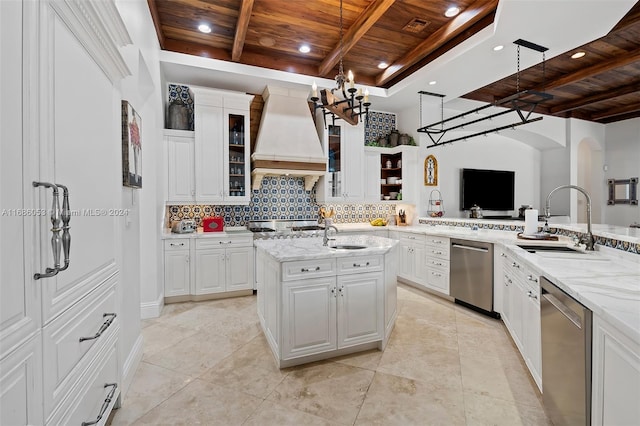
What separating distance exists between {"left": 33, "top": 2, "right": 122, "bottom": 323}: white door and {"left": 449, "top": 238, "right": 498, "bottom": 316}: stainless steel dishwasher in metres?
3.51

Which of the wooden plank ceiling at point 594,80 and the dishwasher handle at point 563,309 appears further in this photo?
the wooden plank ceiling at point 594,80

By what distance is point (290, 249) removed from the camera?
8.48ft

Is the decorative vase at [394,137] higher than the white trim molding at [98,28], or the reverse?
the decorative vase at [394,137]

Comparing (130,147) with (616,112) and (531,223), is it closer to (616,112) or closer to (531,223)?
(531,223)

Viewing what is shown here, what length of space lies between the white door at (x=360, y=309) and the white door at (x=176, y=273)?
2399 millimetres

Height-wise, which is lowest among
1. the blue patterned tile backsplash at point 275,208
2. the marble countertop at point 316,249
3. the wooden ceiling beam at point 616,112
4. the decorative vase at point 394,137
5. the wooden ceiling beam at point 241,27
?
the marble countertop at point 316,249

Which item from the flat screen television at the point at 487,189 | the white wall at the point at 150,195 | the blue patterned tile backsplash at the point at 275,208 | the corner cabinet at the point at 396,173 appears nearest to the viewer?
the white wall at the point at 150,195

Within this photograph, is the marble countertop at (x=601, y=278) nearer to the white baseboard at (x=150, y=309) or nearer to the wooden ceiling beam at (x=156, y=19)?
the white baseboard at (x=150, y=309)

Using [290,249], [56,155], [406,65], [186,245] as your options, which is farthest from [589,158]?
[56,155]

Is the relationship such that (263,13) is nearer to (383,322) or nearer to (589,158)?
(383,322)

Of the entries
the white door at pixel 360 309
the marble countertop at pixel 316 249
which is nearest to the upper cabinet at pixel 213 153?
the marble countertop at pixel 316 249

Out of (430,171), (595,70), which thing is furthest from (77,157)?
(595,70)

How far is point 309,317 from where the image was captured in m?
2.38

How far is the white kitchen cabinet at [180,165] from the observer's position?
4.14 meters
